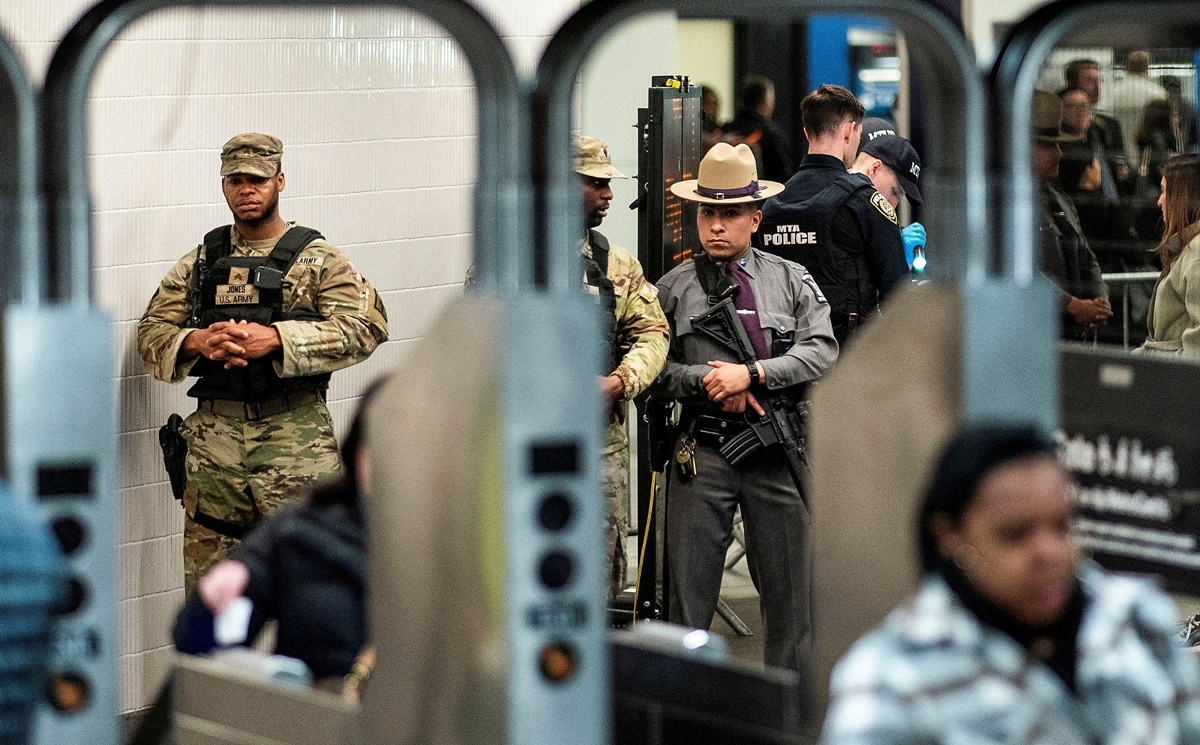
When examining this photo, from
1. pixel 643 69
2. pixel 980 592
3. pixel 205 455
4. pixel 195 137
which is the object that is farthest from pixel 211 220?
pixel 980 592

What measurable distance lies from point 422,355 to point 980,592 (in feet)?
2.76

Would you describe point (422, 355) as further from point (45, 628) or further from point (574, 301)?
point (45, 628)

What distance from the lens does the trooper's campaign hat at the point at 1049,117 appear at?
27.9 ft

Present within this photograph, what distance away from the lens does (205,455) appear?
20.2 feet

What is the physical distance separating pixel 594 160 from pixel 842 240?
974 mm

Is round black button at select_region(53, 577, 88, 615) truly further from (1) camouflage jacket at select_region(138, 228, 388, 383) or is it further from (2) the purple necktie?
(2) the purple necktie

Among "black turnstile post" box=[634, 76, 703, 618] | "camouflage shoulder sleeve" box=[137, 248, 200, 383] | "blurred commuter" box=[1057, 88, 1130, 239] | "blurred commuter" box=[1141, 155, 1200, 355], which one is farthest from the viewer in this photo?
"blurred commuter" box=[1057, 88, 1130, 239]

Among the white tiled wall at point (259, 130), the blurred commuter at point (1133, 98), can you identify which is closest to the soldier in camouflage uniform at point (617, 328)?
the white tiled wall at point (259, 130)

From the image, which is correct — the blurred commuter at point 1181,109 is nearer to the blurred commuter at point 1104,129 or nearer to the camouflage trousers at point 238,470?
the blurred commuter at point 1104,129

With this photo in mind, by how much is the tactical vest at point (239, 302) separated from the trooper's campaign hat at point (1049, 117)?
148 inches

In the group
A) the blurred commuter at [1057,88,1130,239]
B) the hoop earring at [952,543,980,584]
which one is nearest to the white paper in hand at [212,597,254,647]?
the hoop earring at [952,543,980,584]

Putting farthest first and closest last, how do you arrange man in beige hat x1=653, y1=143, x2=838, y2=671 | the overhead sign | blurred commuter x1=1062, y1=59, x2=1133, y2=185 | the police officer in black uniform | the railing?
1. blurred commuter x1=1062, y1=59, x2=1133, y2=185
2. the railing
3. the police officer in black uniform
4. man in beige hat x1=653, y1=143, x2=838, y2=671
5. the overhead sign

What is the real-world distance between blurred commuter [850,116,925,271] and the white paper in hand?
13.7 ft

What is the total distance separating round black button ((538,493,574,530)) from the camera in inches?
98.0
